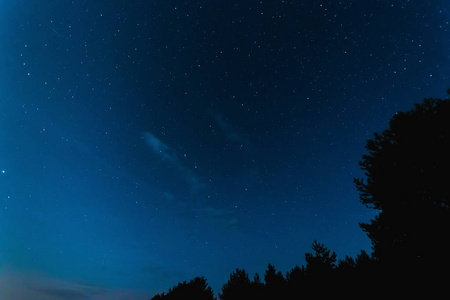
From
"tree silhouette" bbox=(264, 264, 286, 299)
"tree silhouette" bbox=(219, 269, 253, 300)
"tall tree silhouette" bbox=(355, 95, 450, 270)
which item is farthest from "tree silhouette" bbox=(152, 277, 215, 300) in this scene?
"tall tree silhouette" bbox=(355, 95, 450, 270)

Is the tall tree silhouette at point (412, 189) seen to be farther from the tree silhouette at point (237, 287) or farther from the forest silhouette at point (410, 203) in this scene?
the tree silhouette at point (237, 287)

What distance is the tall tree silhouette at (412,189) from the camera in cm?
→ 835

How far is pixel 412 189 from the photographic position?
30.3 feet

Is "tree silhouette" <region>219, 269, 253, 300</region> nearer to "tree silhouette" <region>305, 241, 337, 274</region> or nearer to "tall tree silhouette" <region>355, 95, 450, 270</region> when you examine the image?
"tree silhouette" <region>305, 241, 337, 274</region>

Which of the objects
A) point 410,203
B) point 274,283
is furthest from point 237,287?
point 410,203

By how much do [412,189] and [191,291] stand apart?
Result: 2108cm

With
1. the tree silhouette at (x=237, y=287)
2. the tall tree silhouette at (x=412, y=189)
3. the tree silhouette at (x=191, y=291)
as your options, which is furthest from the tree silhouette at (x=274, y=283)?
the tall tree silhouette at (x=412, y=189)

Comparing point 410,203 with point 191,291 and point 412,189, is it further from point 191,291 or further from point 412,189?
point 191,291

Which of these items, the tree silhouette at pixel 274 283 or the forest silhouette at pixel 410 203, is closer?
the forest silhouette at pixel 410 203

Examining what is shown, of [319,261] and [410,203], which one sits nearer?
[410,203]

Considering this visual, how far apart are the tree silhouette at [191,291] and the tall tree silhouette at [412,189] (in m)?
18.3

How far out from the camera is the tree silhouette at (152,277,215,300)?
2159 centimetres

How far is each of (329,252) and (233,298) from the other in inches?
426

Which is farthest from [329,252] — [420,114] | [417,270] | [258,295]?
[420,114]
